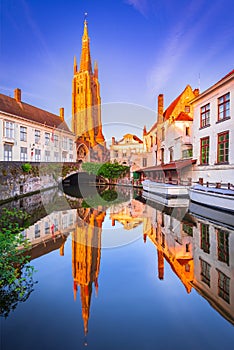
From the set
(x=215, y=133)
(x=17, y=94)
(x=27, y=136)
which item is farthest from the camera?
(x=17, y=94)

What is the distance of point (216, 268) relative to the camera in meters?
5.41

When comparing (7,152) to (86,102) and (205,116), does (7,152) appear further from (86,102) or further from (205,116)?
(86,102)

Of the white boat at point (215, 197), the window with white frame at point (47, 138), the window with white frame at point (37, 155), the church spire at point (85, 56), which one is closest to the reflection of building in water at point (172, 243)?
the white boat at point (215, 197)

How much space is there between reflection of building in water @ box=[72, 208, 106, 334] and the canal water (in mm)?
21

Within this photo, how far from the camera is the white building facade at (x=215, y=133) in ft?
50.6

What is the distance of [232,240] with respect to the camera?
747cm

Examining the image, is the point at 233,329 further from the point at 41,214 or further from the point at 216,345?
the point at 41,214

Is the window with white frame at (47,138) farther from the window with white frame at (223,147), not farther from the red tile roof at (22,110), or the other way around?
the window with white frame at (223,147)

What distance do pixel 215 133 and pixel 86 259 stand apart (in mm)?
14716

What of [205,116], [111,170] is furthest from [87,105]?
[205,116]

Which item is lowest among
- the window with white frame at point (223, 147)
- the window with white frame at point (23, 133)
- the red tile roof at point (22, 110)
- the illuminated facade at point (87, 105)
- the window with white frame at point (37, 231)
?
the window with white frame at point (37, 231)

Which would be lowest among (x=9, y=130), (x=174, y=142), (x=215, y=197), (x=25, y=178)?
(x=215, y=197)

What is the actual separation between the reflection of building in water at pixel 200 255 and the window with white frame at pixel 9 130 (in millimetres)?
20677

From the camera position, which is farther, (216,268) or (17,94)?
(17,94)
